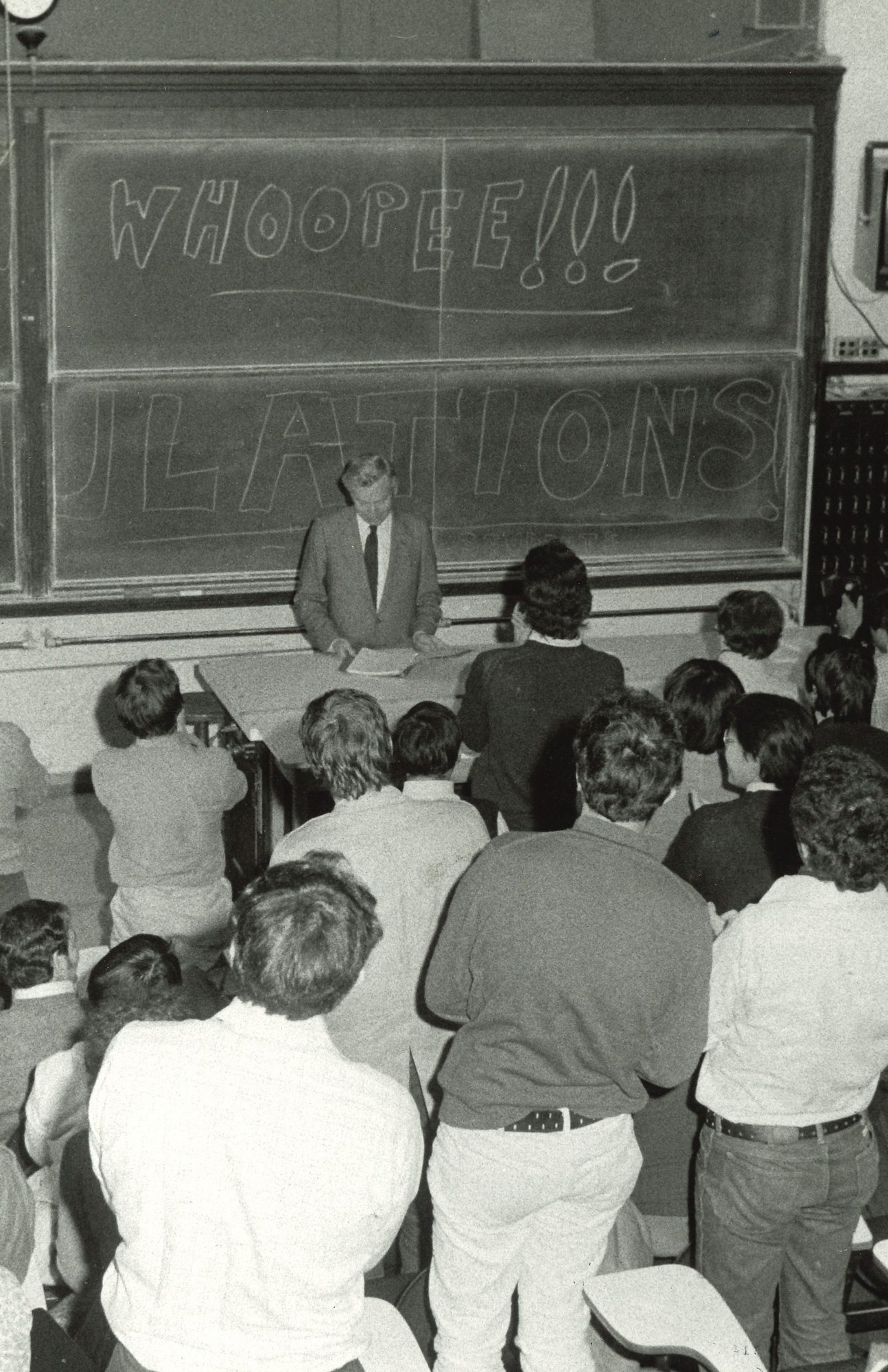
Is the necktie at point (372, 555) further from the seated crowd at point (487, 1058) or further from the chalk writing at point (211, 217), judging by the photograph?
the seated crowd at point (487, 1058)

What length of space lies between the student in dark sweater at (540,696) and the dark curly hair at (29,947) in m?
1.07

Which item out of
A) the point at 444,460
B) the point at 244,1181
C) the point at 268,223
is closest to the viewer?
the point at 244,1181

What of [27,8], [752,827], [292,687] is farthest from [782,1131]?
[27,8]

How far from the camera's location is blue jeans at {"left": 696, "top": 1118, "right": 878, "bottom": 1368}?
2627mm

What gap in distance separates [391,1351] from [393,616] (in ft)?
11.9

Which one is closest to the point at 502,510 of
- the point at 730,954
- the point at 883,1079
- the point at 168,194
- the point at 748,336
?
the point at 748,336

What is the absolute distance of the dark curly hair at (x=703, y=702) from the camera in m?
3.76

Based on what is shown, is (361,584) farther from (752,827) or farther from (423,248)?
(752,827)

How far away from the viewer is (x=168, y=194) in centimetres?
551

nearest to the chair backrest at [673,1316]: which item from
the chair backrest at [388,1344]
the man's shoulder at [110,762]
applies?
the chair backrest at [388,1344]

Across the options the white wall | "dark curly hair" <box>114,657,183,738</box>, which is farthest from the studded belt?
the white wall

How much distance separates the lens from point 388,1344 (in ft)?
7.26

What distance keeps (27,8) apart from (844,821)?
4.10m

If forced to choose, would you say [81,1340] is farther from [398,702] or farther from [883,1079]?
[398,702]
